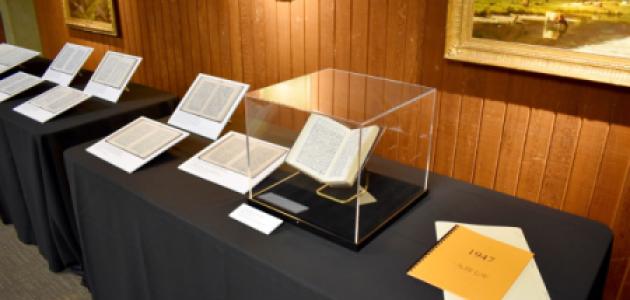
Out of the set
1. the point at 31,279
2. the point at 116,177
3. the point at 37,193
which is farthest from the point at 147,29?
the point at 116,177

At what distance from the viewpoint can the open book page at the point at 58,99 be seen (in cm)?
251

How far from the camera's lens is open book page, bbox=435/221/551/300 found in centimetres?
115

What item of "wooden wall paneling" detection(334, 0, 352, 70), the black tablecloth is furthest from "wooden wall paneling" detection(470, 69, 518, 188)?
the black tablecloth

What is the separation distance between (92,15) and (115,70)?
171 cm

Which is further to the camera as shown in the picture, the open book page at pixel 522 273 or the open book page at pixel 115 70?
the open book page at pixel 115 70

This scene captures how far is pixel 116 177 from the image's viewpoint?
5.83 feet

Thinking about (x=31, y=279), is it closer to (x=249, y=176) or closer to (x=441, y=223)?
(x=249, y=176)

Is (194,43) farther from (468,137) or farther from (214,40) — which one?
(468,137)

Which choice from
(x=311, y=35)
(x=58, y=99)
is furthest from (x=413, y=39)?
(x=58, y=99)

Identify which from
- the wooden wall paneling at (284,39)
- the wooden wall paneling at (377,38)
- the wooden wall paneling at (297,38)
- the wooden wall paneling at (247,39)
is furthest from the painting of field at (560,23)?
the wooden wall paneling at (247,39)

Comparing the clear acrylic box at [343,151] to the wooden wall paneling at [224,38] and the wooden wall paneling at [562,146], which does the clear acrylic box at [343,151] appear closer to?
the wooden wall paneling at [562,146]

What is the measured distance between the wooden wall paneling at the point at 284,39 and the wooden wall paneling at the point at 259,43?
0.13 metres

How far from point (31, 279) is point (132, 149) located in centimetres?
119

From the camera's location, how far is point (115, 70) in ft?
9.16
